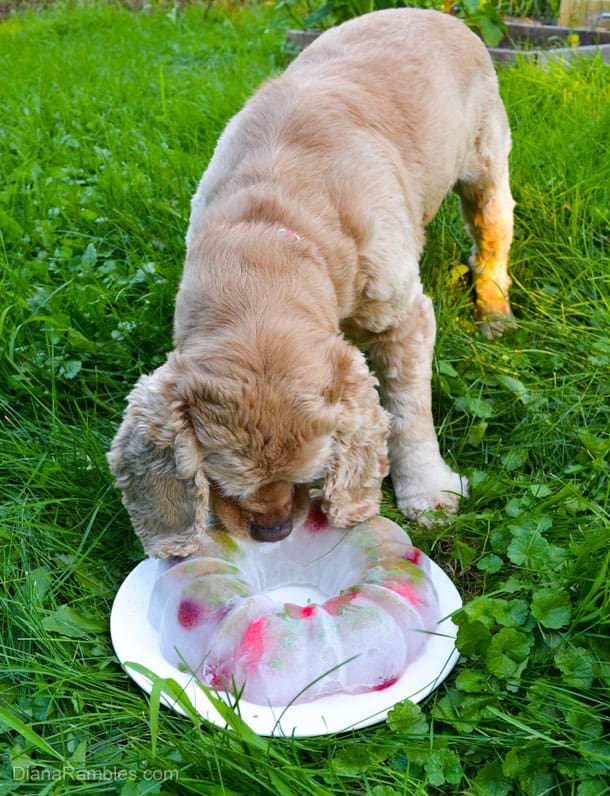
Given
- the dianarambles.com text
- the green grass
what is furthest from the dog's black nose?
the dianarambles.com text

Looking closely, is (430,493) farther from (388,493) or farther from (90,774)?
(90,774)

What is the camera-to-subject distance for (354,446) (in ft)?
7.48

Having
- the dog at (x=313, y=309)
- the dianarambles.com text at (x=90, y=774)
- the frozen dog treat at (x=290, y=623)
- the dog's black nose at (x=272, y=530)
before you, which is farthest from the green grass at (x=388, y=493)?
the dog's black nose at (x=272, y=530)

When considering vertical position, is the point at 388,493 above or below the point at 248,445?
below

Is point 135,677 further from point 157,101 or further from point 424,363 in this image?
point 157,101

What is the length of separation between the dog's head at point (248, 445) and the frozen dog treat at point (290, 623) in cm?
11

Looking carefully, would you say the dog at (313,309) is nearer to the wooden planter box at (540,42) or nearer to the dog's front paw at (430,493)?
the dog's front paw at (430,493)

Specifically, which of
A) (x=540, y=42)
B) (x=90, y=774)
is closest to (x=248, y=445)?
(x=90, y=774)

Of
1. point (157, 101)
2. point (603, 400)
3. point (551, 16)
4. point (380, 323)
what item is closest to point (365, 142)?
point (380, 323)

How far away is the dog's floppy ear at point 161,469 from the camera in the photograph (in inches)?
A: 80.9

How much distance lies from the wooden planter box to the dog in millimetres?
2388

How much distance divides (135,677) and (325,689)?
19.3 inches

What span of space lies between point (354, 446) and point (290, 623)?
52 cm

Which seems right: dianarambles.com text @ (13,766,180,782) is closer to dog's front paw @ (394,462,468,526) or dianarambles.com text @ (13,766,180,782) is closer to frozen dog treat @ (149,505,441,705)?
frozen dog treat @ (149,505,441,705)
